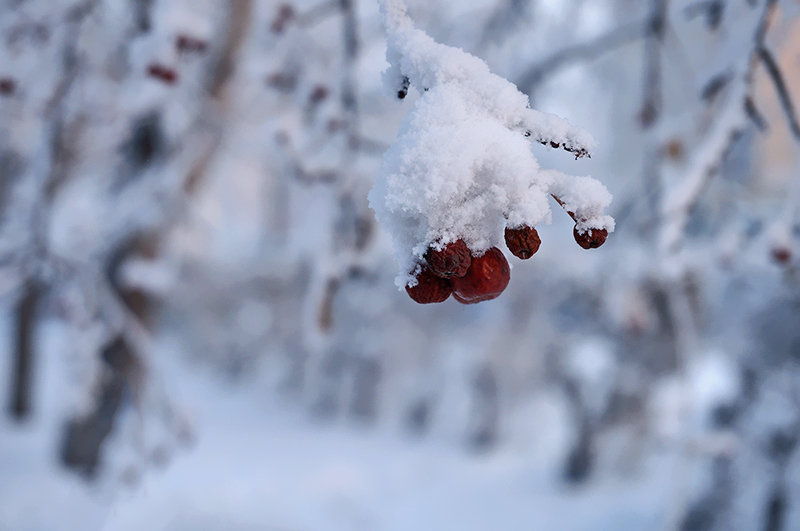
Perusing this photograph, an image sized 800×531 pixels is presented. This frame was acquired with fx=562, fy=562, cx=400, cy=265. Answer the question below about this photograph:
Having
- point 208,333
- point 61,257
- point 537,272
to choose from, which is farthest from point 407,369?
point 61,257

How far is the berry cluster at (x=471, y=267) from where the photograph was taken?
2.09 feet

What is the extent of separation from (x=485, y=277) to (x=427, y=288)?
0.24ft

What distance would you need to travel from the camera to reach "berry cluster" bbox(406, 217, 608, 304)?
638mm

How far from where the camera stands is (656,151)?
6.63ft

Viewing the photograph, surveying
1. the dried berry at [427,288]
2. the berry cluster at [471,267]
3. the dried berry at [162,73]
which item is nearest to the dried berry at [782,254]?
the berry cluster at [471,267]

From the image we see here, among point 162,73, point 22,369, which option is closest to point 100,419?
point 162,73

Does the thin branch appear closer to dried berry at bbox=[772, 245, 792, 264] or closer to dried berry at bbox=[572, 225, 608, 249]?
dried berry at bbox=[772, 245, 792, 264]

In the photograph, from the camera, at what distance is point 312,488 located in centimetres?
770

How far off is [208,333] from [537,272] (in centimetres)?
951

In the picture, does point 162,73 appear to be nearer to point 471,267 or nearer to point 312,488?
point 471,267

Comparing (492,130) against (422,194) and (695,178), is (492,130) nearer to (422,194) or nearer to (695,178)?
(422,194)

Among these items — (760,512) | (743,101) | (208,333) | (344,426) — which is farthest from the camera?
(208,333)

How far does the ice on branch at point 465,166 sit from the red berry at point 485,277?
0.02 meters

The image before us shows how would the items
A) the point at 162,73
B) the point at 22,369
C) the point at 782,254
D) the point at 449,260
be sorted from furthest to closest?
the point at 22,369 < the point at 162,73 < the point at 782,254 < the point at 449,260
